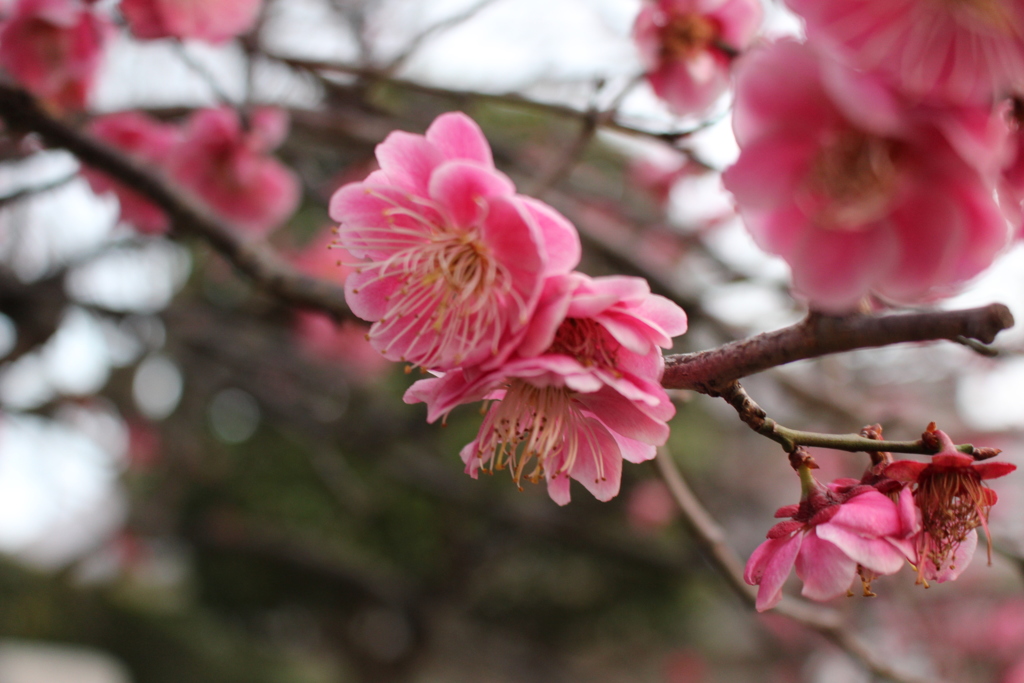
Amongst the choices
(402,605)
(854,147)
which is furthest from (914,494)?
(402,605)

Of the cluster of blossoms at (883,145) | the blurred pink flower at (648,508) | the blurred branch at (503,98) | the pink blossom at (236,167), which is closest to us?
the cluster of blossoms at (883,145)

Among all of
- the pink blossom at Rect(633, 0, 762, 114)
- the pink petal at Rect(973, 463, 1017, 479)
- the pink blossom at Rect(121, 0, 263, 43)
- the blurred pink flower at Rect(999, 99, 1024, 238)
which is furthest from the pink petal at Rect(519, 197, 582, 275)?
the pink blossom at Rect(121, 0, 263, 43)

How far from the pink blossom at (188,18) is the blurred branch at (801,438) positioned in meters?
1.36

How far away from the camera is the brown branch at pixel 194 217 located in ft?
4.21

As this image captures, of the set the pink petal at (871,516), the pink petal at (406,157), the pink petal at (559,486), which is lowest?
the pink petal at (559,486)

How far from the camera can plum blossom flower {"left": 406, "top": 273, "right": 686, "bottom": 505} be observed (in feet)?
1.77

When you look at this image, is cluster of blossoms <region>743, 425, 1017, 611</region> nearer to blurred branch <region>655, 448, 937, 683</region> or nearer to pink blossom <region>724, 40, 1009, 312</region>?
pink blossom <region>724, 40, 1009, 312</region>

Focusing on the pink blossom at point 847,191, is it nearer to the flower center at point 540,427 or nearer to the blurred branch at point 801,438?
the blurred branch at point 801,438

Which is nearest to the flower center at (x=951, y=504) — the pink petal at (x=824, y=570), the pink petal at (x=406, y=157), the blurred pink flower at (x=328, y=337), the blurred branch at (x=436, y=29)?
the pink petal at (x=824, y=570)

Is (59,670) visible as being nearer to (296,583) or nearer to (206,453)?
(296,583)

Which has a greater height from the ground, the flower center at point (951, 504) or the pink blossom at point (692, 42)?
the pink blossom at point (692, 42)

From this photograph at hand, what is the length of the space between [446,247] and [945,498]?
56cm

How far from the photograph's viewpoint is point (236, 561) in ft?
19.2

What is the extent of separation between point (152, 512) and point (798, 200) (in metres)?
5.94
